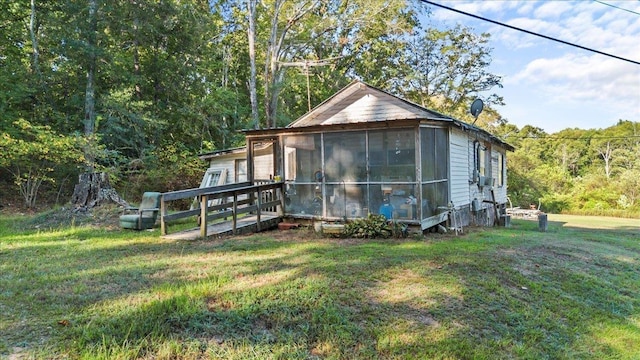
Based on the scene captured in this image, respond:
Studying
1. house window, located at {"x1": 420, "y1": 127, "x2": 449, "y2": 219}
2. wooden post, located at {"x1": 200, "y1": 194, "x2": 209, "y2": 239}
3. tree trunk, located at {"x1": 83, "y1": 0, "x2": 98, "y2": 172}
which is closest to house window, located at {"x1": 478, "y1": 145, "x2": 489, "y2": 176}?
house window, located at {"x1": 420, "y1": 127, "x2": 449, "y2": 219}

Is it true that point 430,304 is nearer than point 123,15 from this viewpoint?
Yes

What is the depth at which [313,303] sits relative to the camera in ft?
11.4

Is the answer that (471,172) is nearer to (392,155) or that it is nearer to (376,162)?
(392,155)

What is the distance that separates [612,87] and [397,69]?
3297cm

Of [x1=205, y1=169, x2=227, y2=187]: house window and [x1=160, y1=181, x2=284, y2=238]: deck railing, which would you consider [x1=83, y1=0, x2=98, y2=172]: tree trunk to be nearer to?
[x1=205, y1=169, x2=227, y2=187]: house window

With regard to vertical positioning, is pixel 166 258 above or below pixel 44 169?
below

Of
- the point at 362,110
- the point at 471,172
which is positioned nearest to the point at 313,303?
the point at 362,110

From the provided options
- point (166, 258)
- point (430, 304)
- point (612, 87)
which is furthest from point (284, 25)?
point (612, 87)

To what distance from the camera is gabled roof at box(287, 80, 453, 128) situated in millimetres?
8961

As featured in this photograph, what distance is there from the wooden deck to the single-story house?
51cm

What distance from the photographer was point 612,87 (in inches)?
1570

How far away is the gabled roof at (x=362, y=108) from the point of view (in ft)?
29.4

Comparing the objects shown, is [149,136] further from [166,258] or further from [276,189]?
[166,258]

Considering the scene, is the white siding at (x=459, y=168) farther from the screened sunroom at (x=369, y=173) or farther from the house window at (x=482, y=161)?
the house window at (x=482, y=161)
